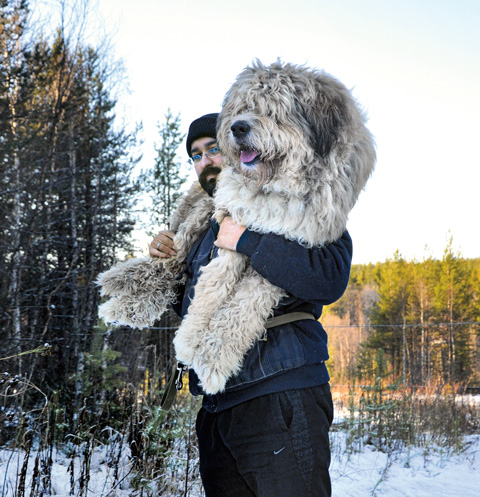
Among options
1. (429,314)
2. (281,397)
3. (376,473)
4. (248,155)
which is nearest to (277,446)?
(281,397)

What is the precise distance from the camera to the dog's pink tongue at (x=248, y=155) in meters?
1.87

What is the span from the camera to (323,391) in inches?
71.2

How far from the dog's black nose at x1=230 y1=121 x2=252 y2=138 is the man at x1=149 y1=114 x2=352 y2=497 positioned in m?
0.37

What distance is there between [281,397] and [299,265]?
0.51 m

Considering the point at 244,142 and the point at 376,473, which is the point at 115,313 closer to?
the point at 244,142

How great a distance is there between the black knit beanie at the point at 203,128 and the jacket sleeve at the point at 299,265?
2.77 ft

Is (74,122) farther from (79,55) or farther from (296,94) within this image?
(296,94)

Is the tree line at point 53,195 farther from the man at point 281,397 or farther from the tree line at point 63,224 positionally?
the man at point 281,397

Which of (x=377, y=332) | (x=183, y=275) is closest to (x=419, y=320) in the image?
(x=377, y=332)

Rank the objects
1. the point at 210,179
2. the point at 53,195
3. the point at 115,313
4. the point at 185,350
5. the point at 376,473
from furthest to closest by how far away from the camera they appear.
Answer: the point at 53,195, the point at 376,473, the point at 210,179, the point at 115,313, the point at 185,350

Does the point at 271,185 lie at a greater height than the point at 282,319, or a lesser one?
greater

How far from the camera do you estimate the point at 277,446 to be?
166 cm

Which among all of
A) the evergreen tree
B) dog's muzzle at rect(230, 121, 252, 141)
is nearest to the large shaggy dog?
dog's muzzle at rect(230, 121, 252, 141)

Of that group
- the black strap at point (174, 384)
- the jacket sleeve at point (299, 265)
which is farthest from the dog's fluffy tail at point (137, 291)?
the jacket sleeve at point (299, 265)
